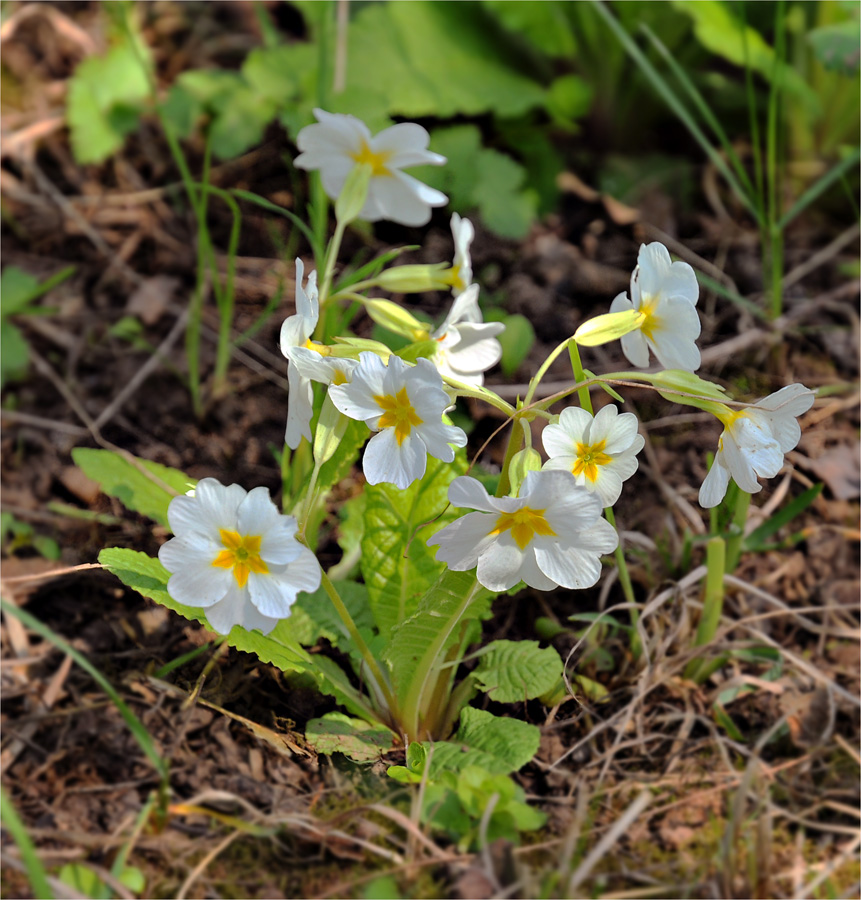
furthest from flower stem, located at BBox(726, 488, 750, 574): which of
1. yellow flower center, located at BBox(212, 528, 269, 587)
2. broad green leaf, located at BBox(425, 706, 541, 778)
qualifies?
yellow flower center, located at BBox(212, 528, 269, 587)

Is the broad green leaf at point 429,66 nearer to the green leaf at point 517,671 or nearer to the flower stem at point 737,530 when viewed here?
the flower stem at point 737,530

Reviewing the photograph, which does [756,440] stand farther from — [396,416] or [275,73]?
[275,73]

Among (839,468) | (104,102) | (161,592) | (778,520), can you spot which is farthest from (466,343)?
(104,102)

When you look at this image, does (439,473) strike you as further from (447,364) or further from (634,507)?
(634,507)

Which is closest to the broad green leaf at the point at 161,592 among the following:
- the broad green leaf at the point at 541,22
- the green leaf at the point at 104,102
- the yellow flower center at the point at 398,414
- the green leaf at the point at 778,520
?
the yellow flower center at the point at 398,414

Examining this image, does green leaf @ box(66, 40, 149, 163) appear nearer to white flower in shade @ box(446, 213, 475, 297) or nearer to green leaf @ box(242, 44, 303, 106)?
green leaf @ box(242, 44, 303, 106)

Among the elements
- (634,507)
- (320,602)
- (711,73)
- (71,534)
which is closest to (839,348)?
(634,507)
